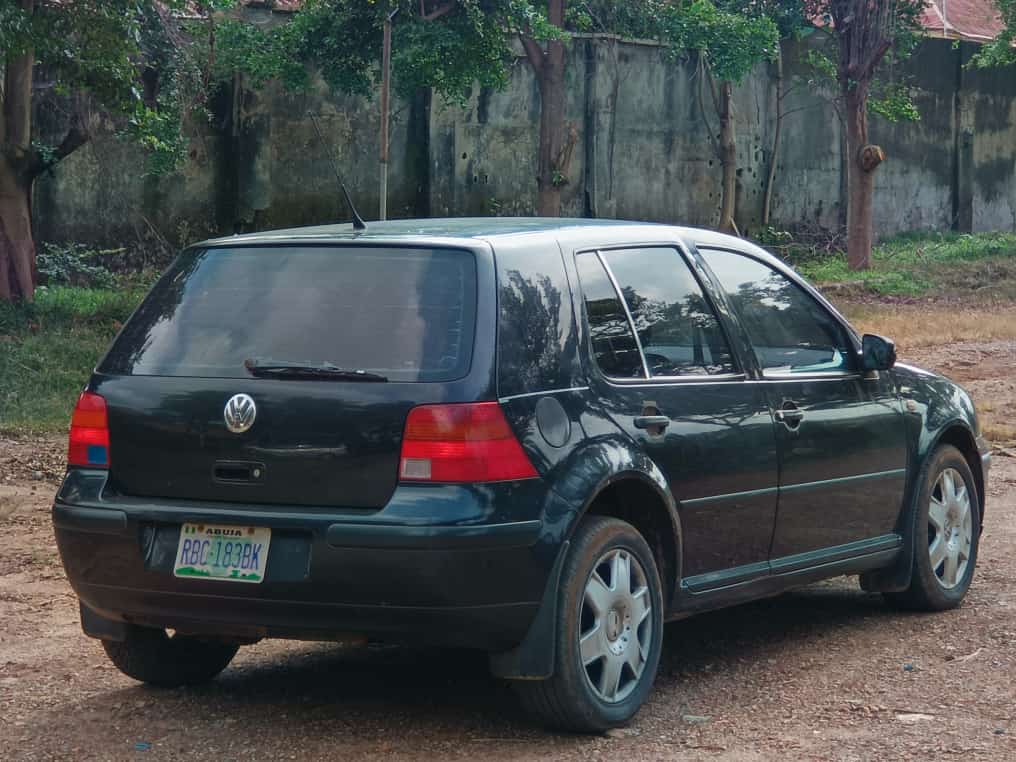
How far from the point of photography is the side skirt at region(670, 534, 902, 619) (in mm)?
5308

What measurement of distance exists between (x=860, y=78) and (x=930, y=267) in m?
3.03

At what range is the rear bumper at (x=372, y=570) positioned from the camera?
4418mm

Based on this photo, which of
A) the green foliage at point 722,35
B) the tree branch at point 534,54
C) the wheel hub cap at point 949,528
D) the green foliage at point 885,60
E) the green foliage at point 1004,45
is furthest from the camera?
the green foliage at point 1004,45

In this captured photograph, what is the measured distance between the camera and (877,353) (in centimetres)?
610

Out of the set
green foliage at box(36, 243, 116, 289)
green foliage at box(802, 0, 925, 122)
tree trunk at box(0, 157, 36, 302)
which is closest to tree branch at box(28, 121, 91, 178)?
tree trunk at box(0, 157, 36, 302)

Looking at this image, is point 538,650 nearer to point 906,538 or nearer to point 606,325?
point 606,325

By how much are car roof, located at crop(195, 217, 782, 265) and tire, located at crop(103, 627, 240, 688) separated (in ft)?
→ 4.21

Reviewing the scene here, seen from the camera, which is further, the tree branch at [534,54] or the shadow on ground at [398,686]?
the tree branch at [534,54]

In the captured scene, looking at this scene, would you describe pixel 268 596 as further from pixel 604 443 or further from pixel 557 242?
pixel 557 242

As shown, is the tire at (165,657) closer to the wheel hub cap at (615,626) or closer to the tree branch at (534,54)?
the wheel hub cap at (615,626)

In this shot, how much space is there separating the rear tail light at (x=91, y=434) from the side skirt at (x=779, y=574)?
1847 millimetres

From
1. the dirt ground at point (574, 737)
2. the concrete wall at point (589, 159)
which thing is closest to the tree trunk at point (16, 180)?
the concrete wall at point (589, 159)

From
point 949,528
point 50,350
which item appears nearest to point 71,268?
point 50,350

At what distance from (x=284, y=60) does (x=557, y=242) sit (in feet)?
47.4
